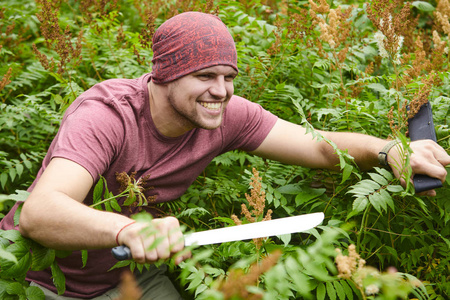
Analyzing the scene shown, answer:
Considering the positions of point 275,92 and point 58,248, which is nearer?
point 58,248

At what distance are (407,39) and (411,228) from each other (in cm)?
228

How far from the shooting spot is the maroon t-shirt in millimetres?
2631

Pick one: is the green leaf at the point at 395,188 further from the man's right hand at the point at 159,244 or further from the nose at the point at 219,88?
the man's right hand at the point at 159,244

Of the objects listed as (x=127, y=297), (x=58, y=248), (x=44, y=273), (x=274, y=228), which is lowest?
(x=44, y=273)

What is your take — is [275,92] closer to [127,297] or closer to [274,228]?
[274,228]

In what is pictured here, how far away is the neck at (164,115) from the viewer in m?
3.00

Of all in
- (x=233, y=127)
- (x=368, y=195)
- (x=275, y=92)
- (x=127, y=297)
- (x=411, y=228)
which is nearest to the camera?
→ (x=127, y=297)

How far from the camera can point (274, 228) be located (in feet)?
7.06

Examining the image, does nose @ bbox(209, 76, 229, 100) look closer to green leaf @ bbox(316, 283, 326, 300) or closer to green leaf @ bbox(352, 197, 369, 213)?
green leaf @ bbox(352, 197, 369, 213)

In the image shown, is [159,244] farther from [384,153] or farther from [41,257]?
[384,153]

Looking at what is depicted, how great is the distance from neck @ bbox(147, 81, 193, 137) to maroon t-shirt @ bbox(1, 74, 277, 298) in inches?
1.5

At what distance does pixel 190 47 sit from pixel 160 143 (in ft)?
2.15

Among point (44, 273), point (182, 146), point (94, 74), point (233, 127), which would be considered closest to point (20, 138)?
point (94, 74)

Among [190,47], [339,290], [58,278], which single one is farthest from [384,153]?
[58,278]
